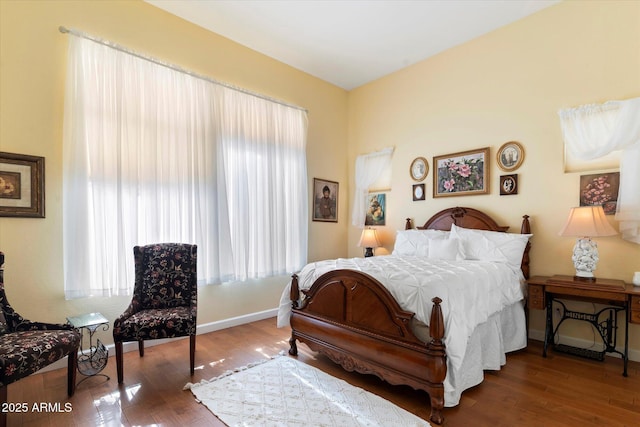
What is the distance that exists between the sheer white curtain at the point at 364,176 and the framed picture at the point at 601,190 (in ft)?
8.62

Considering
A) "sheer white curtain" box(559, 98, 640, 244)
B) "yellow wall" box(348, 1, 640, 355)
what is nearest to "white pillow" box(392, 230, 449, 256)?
"yellow wall" box(348, 1, 640, 355)

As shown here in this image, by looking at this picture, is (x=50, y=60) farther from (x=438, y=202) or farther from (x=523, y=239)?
(x=523, y=239)

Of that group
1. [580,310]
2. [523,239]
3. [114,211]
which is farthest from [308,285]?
[580,310]

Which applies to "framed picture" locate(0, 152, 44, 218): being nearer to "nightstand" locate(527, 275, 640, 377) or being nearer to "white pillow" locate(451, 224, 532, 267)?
"white pillow" locate(451, 224, 532, 267)

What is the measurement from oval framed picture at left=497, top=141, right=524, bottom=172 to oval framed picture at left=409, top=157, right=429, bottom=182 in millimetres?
1003

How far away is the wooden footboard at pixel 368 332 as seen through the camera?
2.13 meters

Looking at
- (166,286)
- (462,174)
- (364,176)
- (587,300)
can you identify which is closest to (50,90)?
(166,286)

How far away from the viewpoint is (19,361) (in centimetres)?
191

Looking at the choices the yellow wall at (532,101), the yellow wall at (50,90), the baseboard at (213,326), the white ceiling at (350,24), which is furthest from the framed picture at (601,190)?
the yellow wall at (50,90)

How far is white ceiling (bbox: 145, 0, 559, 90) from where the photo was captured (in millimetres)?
3527

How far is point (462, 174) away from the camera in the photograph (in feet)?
14.2

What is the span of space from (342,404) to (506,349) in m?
1.97

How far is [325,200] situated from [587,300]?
3571 mm

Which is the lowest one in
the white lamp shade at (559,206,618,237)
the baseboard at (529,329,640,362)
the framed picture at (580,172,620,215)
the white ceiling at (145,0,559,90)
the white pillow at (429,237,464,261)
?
the baseboard at (529,329,640,362)
